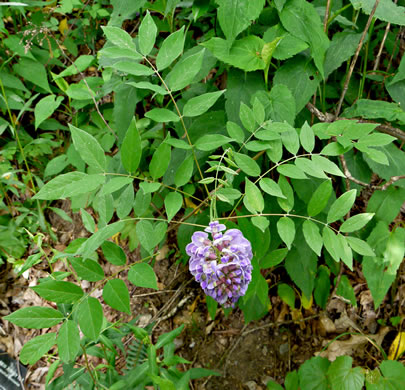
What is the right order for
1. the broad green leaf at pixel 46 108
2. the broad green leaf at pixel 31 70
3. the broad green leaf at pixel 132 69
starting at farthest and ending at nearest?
the broad green leaf at pixel 31 70, the broad green leaf at pixel 46 108, the broad green leaf at pixel 132 69

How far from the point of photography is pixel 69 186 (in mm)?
1107

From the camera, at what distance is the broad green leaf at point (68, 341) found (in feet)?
3.53

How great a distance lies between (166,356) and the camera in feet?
5.20

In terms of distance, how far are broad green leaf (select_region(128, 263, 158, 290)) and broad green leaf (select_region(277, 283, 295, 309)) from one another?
47.9 inches

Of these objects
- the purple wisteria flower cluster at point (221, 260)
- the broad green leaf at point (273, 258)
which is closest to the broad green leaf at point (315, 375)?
the broad green leaf at point (273, 258)

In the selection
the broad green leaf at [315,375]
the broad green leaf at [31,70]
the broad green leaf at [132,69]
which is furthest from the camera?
the broad green leaf at [31,70]

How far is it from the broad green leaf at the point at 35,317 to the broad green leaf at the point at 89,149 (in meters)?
0.47

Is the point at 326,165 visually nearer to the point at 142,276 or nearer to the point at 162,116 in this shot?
the point at 162,116

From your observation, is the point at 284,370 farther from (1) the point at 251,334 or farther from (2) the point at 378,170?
(2) the point at 378,170

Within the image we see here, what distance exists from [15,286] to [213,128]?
6.71 feet

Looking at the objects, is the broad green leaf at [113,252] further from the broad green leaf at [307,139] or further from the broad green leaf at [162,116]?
the broad green leaf at [307,139]

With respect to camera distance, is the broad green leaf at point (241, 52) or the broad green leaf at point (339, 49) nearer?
the broad green leaf at point (241, 52)

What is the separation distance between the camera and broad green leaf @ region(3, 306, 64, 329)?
1.11 metres

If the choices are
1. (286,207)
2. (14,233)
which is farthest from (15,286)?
(286,207)
